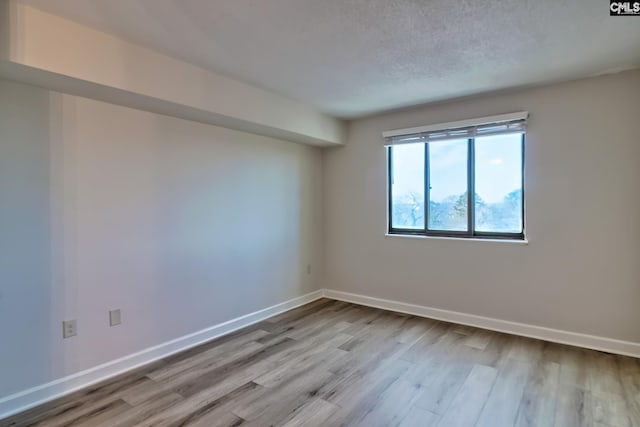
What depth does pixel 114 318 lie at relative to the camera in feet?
8.54

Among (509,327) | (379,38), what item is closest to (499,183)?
(509,327)

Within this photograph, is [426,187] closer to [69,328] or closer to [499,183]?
[499,183]

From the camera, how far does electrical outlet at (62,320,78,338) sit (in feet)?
7.72

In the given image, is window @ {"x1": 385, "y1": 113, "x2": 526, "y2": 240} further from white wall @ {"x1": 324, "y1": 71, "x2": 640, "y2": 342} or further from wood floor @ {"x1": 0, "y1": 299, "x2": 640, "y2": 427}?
wood floor @ {"x1": 0, "y1": 299, "x2": 640, "y2": 427}

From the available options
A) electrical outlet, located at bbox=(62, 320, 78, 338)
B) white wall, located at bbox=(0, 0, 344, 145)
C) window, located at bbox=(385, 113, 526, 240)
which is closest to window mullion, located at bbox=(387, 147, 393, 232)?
window, located at bbox=(385, 113, 526, 240)

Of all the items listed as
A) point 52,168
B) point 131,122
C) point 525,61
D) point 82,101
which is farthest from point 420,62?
point 52,168

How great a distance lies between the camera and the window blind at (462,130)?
3.24 metres

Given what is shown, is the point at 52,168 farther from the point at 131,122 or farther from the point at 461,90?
the point at 461,90

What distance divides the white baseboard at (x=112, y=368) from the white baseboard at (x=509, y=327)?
4.55ft

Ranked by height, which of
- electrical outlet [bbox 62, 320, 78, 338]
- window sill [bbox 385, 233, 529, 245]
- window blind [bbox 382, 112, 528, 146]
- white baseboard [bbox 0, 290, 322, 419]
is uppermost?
window blind [bbox 382, 112, 528, 146]

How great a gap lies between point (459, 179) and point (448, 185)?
0.13m

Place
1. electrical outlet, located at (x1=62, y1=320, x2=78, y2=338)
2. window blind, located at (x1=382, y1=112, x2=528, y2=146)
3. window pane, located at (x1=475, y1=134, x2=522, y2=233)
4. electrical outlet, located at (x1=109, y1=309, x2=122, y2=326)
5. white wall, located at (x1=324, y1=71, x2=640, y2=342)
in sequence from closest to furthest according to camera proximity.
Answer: electrical outlet, located at (x1=62, y1=320, x2=78, y2=338), electrical outlet, located at (x1=109, y1=309, x2=122, y2=326), white wall, located at (x1=324, y1=71, x2=640, y2=342), window blind, located at (x1=382, y1=112, x2=528, y2=146), window pane, located at (x1=475, y1=134, x2=522, y2=233)

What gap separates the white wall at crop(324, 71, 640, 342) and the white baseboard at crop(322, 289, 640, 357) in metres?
0.05

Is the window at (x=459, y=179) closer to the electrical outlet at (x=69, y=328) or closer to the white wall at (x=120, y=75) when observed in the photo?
the white wall at (x=120, y=75)
